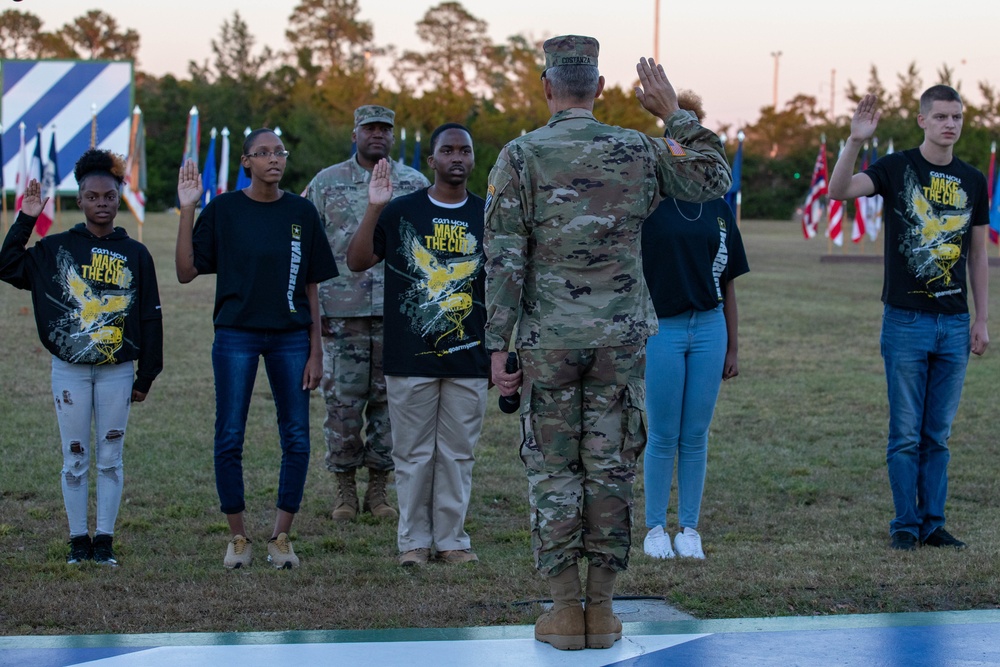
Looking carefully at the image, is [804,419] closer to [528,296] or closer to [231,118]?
[528,296]

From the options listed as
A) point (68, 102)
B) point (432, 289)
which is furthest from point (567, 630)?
point (68, 102)

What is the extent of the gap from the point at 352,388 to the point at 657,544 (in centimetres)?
202

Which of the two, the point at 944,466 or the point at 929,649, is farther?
the point at 944,466

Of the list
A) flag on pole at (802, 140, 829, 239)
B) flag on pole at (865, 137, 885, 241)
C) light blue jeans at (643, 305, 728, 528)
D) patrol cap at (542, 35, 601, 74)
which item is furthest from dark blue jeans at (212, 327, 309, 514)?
flag on pole at (865, 137, 885, 241)

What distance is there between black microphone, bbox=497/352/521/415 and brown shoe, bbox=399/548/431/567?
1.52 m

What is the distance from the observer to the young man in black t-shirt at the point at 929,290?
18.4 feet

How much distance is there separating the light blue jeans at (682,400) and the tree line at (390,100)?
42.7m

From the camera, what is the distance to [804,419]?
9.66 meters

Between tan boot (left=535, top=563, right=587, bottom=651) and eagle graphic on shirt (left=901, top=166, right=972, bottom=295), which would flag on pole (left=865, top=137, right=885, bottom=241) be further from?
tan boot (left=535, top=563, right=587, bottom=651)

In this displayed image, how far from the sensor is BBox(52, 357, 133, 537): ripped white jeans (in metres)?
5.27

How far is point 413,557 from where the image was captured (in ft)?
17.8

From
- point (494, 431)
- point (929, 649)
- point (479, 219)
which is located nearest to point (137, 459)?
point (494, 431)

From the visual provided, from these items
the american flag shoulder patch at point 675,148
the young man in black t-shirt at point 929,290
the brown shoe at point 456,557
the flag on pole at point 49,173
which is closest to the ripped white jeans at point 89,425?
the brown shoe at point 456,557

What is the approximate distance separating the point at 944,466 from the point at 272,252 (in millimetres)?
3433
